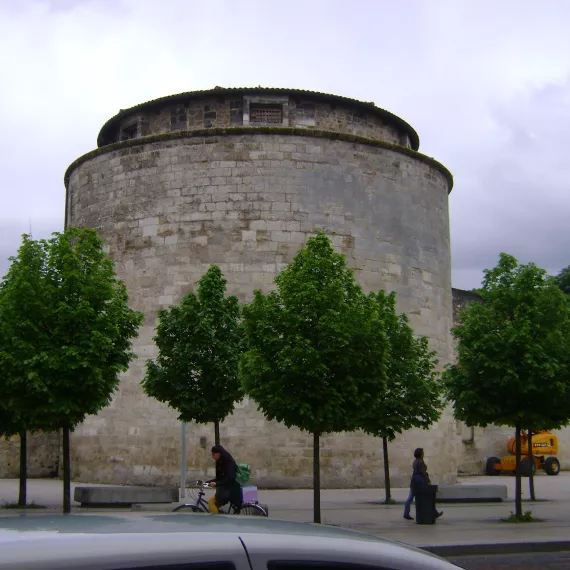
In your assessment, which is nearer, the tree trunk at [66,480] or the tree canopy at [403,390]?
the tree trunk at [66,480]

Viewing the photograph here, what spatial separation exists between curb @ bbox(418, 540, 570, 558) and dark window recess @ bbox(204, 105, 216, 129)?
58.0 ft

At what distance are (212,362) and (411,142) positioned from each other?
1523cm

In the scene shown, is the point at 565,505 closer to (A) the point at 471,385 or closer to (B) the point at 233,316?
(A) the point at 471,385

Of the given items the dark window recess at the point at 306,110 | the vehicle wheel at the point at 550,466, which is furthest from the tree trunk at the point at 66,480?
the vehicle wheel at the point at 550,466

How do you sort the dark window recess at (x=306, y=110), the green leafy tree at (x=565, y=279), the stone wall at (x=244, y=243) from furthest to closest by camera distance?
the green leafy tree at (x=565, y=279) < the dark window recess at (x=306, y=110) < the stone wall at (x=244, y=243)

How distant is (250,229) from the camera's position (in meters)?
24.8

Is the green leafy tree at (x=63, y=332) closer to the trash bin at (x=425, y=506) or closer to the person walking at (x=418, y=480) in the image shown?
the person walking at (x=418, y=480)

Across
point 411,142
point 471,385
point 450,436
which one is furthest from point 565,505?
point 411,142

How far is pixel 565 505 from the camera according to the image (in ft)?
66.7

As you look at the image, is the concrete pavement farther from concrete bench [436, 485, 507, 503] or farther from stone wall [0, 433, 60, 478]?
stone wall [0, 433, 60, 478]

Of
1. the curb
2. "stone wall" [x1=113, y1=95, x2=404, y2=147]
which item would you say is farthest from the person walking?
"stone wall" [x1=113, y1=95, x2=404, y2=147]

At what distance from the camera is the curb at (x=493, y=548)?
481 inches

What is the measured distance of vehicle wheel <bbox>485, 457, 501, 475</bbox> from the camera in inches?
1393

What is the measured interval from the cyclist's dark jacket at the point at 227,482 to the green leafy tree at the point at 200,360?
17.0 feet
